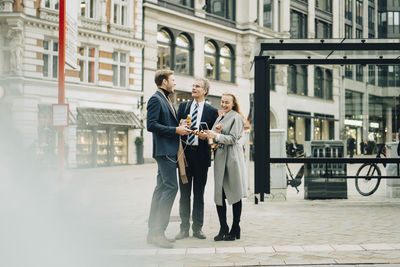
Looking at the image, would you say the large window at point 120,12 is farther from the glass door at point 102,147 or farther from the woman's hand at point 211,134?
the woman's hand at point 211,134

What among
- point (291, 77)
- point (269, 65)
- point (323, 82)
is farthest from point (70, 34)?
point (323, 82)

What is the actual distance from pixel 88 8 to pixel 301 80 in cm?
1879

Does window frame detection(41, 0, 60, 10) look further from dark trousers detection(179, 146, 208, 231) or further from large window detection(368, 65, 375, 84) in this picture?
dark trousers detection(179, 146, 208, 231)

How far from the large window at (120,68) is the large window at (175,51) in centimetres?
264

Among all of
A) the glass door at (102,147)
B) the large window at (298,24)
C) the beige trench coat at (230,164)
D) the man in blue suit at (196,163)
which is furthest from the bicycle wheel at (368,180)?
the large window at (298,24)

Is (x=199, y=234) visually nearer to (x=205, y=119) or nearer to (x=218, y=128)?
(x=218, y=128)

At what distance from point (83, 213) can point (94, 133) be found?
76.2ft

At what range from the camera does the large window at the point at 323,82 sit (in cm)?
1048

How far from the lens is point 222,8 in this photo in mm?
34781

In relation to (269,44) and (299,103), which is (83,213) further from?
(299,103)

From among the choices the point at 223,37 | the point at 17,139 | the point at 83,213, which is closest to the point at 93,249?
the point at 83,213

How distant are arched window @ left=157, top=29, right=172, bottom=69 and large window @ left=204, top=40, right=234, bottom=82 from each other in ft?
11.0

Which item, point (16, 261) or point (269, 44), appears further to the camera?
point (269, 44)

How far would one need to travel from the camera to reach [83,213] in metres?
3.33
